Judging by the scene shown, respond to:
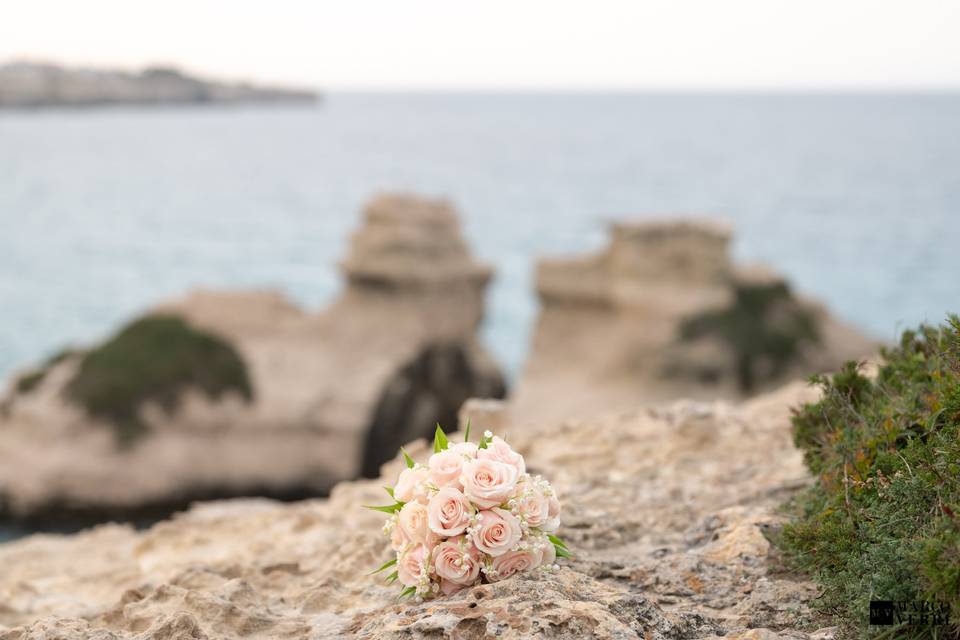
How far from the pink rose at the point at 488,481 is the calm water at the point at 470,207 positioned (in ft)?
81.7

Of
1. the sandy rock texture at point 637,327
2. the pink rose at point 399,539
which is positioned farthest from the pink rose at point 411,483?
the sandy rock texture at point 637,327

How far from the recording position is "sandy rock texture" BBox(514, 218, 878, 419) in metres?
27.1

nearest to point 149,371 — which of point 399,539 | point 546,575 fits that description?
point 399,539

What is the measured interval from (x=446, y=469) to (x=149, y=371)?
22227 millimetres

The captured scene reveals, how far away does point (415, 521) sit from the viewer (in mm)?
4262

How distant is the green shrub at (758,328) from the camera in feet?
89.9

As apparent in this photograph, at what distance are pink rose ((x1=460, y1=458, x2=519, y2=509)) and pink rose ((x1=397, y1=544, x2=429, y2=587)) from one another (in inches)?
12.2

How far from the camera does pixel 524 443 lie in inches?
315

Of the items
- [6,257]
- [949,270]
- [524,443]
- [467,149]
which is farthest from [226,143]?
[524,443]

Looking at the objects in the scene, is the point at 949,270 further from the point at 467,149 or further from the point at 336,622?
the point at 467,149

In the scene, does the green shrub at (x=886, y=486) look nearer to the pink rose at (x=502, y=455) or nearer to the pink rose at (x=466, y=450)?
the pink rose at (x=502, y=455)

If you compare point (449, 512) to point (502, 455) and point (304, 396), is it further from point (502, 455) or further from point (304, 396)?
point (304, 396)

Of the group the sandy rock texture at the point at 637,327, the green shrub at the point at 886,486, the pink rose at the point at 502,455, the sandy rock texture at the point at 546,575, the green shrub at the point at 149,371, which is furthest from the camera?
the sandy rock texture at the point at 637,327

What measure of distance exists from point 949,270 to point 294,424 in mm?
43391
